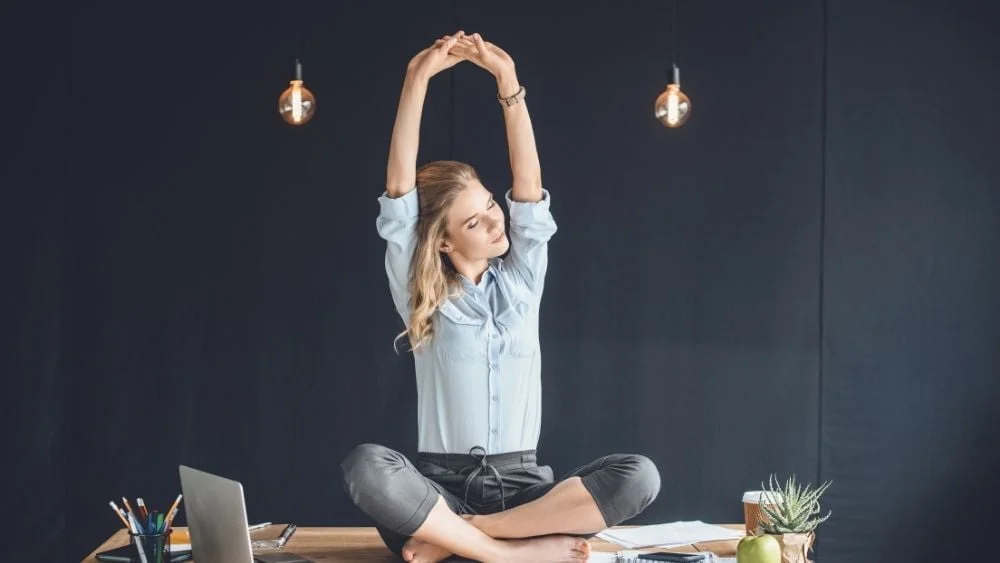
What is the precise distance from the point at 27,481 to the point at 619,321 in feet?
8.15

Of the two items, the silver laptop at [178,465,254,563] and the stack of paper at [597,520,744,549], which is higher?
the silver laptop at [178,465,254,563]

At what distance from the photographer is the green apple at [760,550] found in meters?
2.53

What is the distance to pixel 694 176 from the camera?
479 cm

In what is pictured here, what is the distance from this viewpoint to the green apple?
2.53 m

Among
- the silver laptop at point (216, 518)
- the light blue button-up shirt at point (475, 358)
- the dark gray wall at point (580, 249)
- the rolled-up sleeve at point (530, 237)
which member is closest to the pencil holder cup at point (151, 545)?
the silver laptop at point (216, 518)

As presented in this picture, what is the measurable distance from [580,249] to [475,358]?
1658 millimetres

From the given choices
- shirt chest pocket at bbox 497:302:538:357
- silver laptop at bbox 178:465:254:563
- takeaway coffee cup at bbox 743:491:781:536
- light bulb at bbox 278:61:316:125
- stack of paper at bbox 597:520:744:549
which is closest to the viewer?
silver laptop at bbox 178:465:254:563

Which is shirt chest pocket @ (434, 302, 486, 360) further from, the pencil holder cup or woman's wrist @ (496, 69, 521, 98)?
the pencil holder cup

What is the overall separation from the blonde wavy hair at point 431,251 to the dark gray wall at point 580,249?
1407 millimetres

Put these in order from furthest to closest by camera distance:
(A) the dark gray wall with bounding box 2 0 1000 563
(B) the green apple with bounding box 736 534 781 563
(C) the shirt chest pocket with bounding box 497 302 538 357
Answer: (A) the dark gray wall with bounding box 2 0 1000 563
(C) the shirt chest pocket with bounding box 497 302 538 357
(B) the green apple with bounding box 736 534 781 563

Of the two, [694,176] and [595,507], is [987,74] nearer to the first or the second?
[694,176]

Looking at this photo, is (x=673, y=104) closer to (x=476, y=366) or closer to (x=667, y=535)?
(x=476, y=366)

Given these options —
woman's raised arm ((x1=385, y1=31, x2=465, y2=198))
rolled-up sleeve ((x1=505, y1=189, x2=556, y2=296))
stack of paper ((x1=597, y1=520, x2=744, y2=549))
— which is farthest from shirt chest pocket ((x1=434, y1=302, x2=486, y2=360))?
stack of paper ((x1=597, y1=520, x2=744, y2=549))

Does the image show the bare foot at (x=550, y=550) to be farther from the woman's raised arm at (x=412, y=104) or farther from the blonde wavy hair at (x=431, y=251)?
the woman's raised arm at (x=412, y=104)
